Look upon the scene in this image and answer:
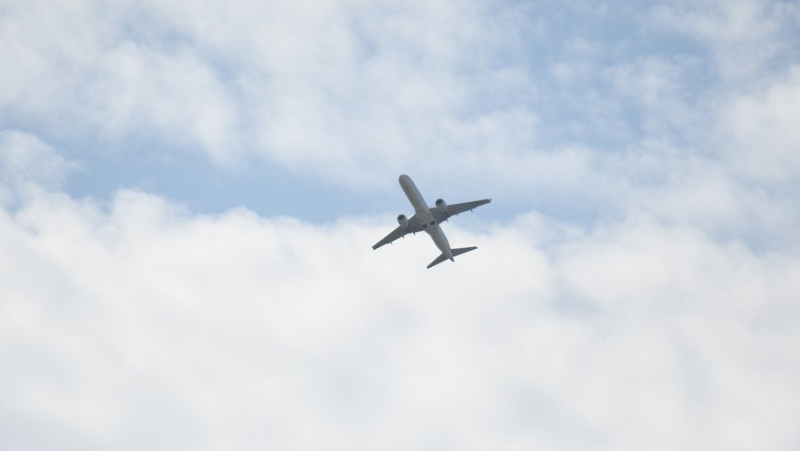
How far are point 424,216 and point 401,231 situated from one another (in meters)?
9.52

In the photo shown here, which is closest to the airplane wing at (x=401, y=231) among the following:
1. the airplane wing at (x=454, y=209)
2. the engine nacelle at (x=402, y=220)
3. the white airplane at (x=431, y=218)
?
the white airplane at (x=431, y=218)

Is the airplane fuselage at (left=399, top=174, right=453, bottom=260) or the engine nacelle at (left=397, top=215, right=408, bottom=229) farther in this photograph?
the engine nacelle at (left=397, top=215, right=408, bottom=229)

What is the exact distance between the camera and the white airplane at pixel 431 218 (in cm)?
11419

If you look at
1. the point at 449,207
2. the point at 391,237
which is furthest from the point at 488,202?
the point at 391,237

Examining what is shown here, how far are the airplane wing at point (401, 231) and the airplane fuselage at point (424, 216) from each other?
2.02m

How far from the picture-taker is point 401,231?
4956 inches

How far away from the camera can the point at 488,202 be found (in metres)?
119

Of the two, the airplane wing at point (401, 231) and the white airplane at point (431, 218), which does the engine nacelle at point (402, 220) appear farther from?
the airplane wing at point (401, 231)

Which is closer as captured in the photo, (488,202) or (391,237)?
(488,202)

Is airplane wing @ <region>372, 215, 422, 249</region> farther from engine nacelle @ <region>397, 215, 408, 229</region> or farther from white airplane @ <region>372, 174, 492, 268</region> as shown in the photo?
engine nacelle @ <region>397, 215, 408, 229</region>

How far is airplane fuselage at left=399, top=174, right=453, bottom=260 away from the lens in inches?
4459

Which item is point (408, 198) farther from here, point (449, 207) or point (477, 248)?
point (477, 248)

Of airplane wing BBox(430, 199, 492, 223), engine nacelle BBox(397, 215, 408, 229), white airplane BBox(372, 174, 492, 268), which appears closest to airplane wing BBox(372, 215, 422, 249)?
white airplane BBox(372, 174, 492, 268)

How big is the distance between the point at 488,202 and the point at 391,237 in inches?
677
